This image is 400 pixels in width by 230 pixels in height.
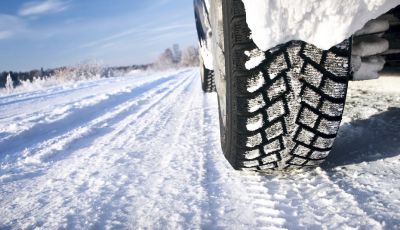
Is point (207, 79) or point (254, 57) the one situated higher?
point (254, 57)

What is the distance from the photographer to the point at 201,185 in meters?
1.65

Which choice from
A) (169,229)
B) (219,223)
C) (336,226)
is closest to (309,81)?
(336,226)

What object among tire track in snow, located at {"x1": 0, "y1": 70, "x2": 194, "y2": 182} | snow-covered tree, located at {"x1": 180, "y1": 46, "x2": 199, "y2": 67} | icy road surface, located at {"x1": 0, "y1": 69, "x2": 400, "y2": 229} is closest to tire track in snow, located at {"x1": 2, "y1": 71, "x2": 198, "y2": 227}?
icy road surface, located at {"x1": 0, "y1": 69, "x2": 400, "y2": 229}

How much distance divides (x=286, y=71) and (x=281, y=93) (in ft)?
0.28

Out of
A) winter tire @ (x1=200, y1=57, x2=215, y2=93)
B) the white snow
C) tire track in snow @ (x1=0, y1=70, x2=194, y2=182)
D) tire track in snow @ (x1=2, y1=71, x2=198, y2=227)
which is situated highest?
the white snow

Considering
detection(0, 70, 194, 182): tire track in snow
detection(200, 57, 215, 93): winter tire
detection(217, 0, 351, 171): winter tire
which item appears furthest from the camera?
detection(200, 57, 215, 93): winter tire

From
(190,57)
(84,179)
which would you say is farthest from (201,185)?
(190,57)

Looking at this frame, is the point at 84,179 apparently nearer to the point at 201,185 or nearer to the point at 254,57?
the point at 201,185

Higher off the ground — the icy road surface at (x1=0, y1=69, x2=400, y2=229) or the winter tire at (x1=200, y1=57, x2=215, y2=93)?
the winter tire at (x1=200, y1=57, x2=215, y2=93)

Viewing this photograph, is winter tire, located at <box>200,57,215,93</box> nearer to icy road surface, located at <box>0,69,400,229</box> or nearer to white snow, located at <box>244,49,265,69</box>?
icy road surface, located at <box>0,69,400,229</box>

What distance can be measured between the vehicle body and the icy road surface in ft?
0.64

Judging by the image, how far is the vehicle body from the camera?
1191 mm

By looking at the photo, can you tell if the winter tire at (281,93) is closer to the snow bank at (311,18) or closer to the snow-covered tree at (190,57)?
the snow bank at (311,18)

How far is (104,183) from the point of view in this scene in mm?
1879
